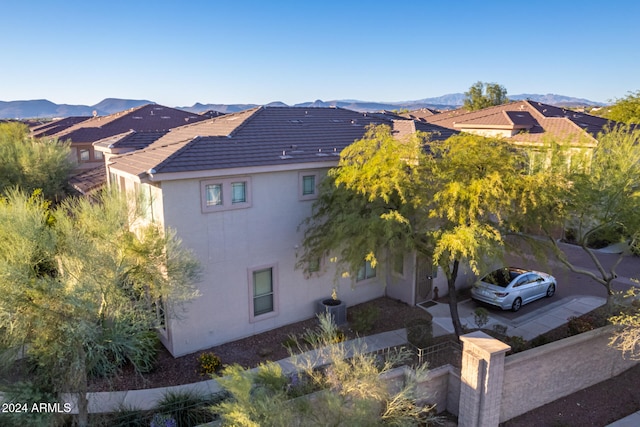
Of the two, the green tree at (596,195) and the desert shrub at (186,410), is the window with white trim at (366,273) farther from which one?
the desert shrub at (186,410)

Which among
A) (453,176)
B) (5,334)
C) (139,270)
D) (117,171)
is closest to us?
(5,334)

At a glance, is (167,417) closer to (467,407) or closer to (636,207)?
(467,407)

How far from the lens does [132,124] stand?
120ft

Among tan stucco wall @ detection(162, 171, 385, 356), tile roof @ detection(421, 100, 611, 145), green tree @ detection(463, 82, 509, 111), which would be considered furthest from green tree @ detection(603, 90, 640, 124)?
tan stucco wall @ detection(162, 171, 385, 356)

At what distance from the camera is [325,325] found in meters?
8.95

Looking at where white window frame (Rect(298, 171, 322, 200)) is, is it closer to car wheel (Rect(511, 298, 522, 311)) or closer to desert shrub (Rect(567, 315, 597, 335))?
car wheel (Rect(511, 298, 522, 311))

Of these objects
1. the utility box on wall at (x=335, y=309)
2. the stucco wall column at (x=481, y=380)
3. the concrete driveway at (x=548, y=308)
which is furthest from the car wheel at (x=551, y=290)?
the stucco wall column at (x=481, y=380)

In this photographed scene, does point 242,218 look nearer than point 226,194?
No

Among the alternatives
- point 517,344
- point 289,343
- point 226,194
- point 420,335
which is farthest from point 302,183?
point 517,344

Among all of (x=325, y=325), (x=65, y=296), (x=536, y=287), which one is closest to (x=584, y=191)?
(x=536, y=287)

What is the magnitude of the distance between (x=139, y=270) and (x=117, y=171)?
19.1ft

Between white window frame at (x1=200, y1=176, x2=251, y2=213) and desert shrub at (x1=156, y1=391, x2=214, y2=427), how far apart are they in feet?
17.0

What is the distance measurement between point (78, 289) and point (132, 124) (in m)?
32.1

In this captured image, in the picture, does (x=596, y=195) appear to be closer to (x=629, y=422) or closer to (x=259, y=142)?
(x=629, y=422)
